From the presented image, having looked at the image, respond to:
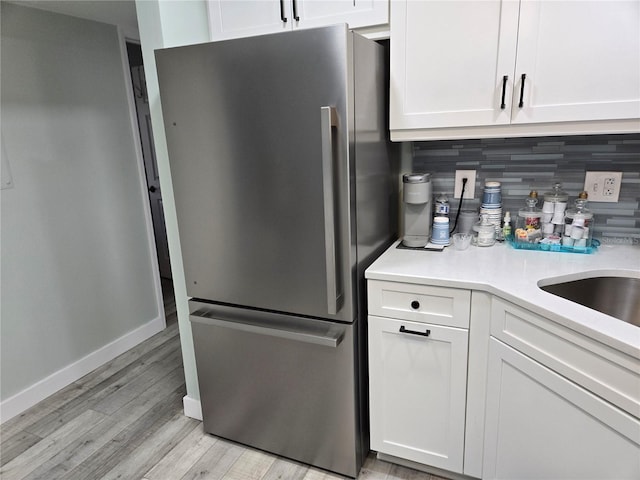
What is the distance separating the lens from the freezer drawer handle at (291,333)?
→ 1.52 m

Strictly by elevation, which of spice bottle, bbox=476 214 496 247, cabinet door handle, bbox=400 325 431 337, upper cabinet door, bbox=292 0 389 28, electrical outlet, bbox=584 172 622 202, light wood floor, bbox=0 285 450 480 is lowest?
light wood floor, bbox=0 285 450 480

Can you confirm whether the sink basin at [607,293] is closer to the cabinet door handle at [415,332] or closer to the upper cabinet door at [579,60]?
the cabinet door handle at [415,332]

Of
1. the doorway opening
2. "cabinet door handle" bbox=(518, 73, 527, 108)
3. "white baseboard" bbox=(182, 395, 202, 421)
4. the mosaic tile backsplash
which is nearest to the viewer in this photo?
"cabinet door handle" bbox=(518, 73, 527, 108)

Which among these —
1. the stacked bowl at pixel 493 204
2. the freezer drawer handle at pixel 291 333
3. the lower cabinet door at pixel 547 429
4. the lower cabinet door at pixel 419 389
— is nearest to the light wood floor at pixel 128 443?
the lower cabinet door at pixel 419 389

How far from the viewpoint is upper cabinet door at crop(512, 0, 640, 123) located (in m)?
1.28

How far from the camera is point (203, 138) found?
61.2 inches

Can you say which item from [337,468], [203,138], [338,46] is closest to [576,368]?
[337,468]

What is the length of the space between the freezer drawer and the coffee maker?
50cm

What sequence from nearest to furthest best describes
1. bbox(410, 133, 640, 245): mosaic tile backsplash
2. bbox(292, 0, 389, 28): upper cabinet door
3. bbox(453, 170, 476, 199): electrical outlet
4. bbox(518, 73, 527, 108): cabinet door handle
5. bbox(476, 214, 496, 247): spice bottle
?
1. bbox(518, 73, 527, 108): cabinet door handle
2. bbox(292, 0, 389, 28): upper cabinet door
3. bbox(410, 133, 640, 245): mosaic tile backsplash
4. bbox(476, 214, 496, 247): spice bottle
5. bbox(453, 170, 476, 199): electrical outlet

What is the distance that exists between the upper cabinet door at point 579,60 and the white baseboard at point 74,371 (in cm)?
266

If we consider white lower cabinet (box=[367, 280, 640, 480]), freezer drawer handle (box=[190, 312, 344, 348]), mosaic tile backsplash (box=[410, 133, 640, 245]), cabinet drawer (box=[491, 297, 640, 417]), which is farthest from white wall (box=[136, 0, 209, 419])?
cabinet drawer (box=[491, 297, 640, 417])

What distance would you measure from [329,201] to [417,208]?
0.55m

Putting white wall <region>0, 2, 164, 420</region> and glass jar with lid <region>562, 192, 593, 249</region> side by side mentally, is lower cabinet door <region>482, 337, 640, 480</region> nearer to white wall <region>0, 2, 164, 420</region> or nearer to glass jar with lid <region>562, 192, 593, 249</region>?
glass jar with lid <region>562, 192, 593, 249</region>

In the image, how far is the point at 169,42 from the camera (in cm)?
171
